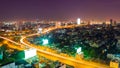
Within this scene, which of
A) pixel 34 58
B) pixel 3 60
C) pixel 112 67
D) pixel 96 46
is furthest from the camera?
pixel 96 46

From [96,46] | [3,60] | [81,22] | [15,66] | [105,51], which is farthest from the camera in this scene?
[81,22]

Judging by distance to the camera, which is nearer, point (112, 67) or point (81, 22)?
point (112, 67)

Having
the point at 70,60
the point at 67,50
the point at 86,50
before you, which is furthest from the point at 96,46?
the point at 70,60

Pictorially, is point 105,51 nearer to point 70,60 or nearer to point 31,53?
point 70,60

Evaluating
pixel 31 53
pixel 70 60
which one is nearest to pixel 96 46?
pixel 70 60

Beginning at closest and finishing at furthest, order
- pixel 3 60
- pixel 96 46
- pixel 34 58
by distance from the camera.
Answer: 1. pixel 3 60
2. pixel 34 58
3. pixel 96 46

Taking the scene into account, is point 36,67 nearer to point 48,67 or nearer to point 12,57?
point 48,67

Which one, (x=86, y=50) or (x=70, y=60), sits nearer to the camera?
(x=70, y=60)

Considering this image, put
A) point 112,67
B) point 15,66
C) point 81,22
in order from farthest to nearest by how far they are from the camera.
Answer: point 81,22
point 112,67
point 15,66
